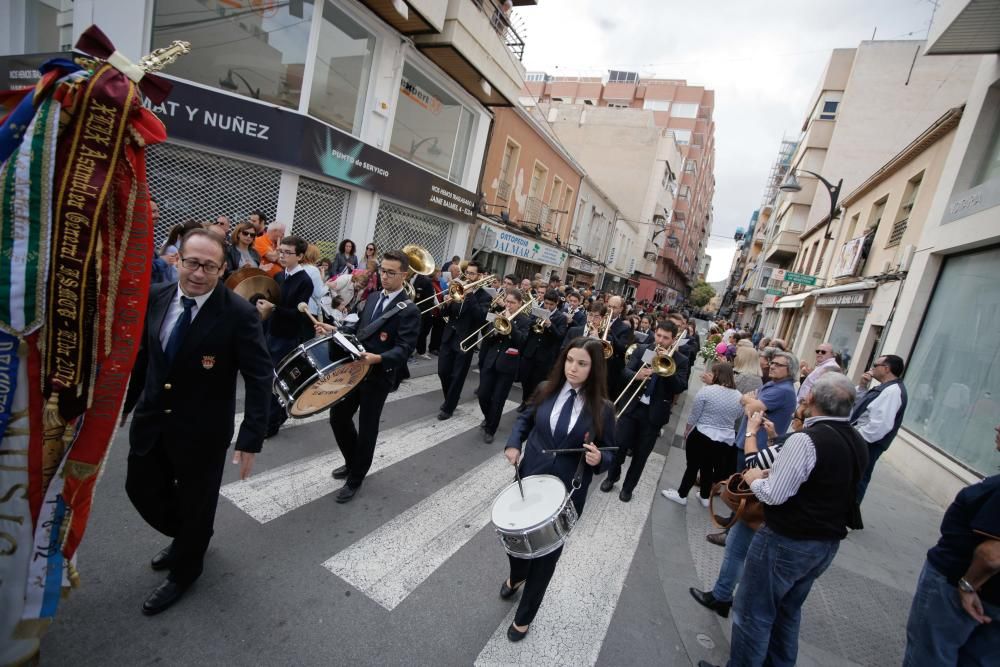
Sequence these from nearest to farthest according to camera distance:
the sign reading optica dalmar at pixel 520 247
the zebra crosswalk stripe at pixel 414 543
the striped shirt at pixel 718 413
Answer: the zebra crosswalk stripe at pixel 414 543, the striped shirt at pixel 718 413, the sign reading optica dalmar at pixel 520 247

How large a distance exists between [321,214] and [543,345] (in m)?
6.26

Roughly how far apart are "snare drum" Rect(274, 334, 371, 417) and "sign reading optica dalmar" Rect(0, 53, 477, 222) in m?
4.52

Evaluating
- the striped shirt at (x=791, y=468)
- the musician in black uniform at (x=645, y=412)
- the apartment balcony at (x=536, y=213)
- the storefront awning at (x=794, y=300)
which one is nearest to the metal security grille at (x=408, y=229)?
the apartment balcony at (x=536, y=213)

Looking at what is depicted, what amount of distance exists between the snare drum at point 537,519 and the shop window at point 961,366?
7.63 m

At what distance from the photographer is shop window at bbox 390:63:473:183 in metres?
12.2

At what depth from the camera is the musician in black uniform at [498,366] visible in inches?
239

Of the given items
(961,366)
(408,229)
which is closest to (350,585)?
(961,366)

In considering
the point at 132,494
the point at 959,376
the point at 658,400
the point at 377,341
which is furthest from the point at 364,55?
the point at 959,376

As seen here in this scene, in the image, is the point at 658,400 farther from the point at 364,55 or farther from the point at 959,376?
the point at 364,55

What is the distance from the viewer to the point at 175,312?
→ 7.99 ft

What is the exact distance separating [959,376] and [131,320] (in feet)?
36.1

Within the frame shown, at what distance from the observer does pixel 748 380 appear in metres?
5.63

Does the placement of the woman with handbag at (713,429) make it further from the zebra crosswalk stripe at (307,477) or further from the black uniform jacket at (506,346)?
the zebra crosswalk stripe at (307,477)

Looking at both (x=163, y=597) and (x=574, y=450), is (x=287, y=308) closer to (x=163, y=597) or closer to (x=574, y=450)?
(x=163, y=597)
